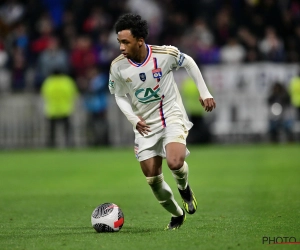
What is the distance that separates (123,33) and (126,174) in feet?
24.4

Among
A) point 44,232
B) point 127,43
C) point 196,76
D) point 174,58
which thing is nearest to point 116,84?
point 127,43

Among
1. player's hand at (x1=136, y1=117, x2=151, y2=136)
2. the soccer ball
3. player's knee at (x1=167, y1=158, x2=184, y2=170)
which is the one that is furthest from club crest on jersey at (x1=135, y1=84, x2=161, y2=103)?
the soccer ball

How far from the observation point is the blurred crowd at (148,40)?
22.9m

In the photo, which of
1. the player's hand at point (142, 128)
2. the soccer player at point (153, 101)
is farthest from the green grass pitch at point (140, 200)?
the player's hand at point (142, 128)

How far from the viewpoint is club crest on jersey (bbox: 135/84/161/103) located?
8.00 m

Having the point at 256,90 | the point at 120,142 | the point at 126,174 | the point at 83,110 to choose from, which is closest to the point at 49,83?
the point at 83,110

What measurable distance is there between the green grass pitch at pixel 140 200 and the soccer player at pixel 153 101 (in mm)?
587

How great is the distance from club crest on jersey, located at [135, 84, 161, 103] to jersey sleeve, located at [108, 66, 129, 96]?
22 centimetres

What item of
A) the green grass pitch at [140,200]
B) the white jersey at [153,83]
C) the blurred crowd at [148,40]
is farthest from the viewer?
the blurred crowd at [148,40]

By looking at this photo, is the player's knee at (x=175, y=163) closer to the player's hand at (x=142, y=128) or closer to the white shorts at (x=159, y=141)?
the white shorts at (x=159, y=141)

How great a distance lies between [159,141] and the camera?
800 centimetres

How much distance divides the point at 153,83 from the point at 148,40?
1538cm

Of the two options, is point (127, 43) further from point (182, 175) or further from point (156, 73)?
point (182, 175)

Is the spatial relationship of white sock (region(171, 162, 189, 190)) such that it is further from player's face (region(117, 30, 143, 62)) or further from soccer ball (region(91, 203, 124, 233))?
player's face (region(117, 30, 143, 62))
